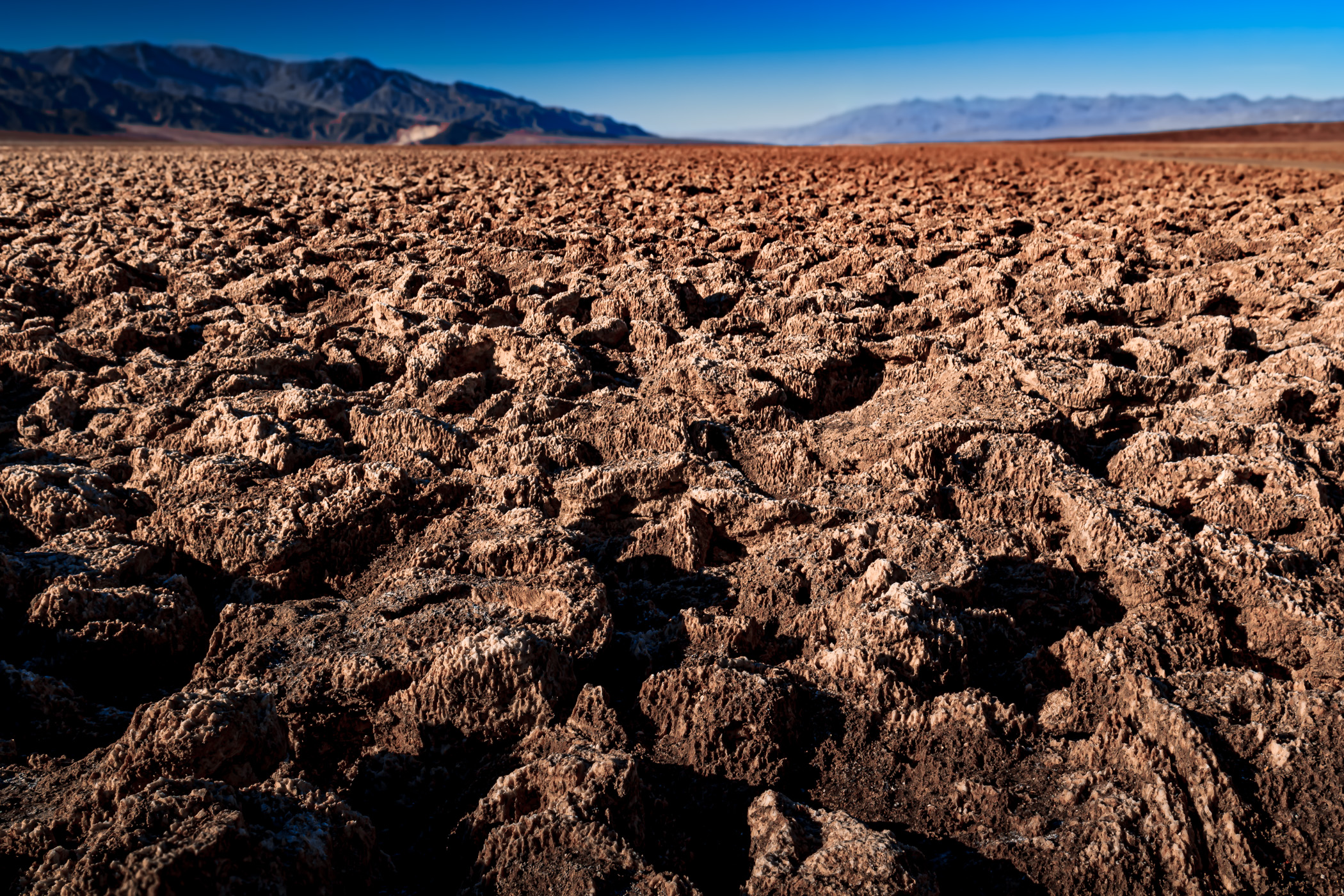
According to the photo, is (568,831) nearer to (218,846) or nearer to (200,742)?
(218,846)

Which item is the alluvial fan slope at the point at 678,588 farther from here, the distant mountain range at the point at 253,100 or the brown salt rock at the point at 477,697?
the distant mountain range at the point at 253,100

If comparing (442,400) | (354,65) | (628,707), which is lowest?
(628,707)

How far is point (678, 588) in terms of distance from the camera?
76.6 inches

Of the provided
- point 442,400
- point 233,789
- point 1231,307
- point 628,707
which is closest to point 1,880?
point 233,789

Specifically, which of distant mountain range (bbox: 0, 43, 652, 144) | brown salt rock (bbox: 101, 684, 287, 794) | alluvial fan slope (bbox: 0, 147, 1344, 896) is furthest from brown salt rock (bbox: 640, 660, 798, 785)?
distant mountain range (bbox: 0, 43, 652, 144)

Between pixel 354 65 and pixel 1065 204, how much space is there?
184m

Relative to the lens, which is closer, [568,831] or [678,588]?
[568,831]

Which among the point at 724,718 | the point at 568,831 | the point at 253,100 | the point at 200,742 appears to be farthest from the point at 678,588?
the point at 253,100

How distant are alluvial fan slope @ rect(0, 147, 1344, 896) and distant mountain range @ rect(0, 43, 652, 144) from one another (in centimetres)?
8184

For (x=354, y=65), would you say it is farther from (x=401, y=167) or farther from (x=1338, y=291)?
(x=1338, y=291)

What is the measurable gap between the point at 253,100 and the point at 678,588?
15270 cm

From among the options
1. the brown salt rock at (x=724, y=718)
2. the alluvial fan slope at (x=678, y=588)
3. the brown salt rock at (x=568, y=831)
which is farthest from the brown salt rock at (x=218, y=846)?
the brown salt rock at (x=724, y=718)

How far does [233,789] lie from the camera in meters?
1.22

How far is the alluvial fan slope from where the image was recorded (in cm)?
125
